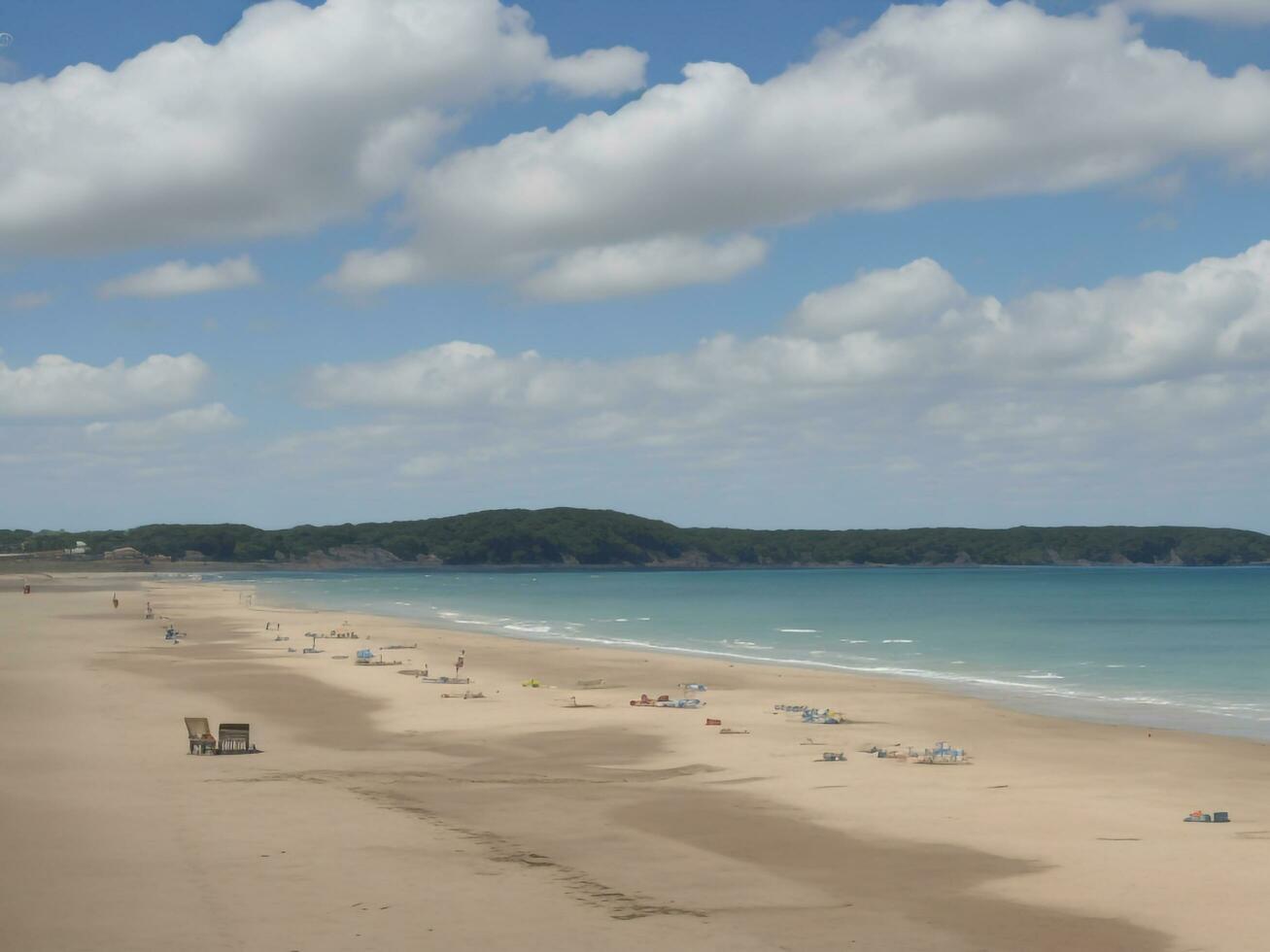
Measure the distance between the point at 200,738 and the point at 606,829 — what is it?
→ 32.9 ft

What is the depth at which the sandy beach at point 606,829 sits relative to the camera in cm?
1259


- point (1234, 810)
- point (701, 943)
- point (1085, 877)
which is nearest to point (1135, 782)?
point (1234, 810)

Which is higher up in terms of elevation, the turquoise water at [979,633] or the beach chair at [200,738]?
the beach chair at [200,738]

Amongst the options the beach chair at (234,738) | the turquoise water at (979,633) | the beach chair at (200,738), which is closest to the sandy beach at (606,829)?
the beach chair at (200,738)

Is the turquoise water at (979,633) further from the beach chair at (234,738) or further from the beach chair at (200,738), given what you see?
the beach chair at (200,738)

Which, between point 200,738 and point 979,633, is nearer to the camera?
point 200,738

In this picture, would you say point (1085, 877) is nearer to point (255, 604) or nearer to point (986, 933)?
point (986, 933)

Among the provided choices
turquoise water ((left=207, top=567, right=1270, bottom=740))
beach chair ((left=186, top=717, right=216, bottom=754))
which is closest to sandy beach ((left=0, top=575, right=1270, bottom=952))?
beach chair ((left=186, top=717, right=216, bottom=754))

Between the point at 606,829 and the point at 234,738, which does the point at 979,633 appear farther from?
the point at 606,829

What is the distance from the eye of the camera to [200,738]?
2359 cm

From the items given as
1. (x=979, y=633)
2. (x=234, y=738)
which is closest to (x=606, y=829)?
(x=234, y=738)

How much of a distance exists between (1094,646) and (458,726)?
3894 cm

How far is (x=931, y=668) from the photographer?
47.6 metres

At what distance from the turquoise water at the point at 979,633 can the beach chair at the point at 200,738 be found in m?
21.5
